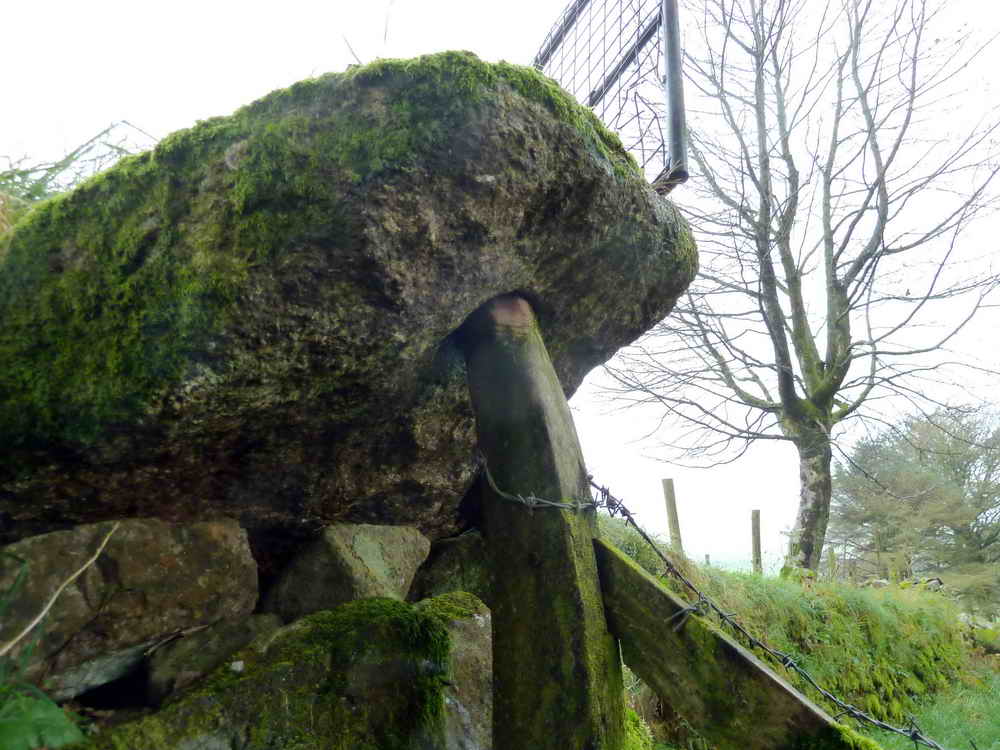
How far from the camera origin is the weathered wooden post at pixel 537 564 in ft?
5.39

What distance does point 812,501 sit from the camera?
961 cm

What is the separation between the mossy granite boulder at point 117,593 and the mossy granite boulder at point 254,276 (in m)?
0.07

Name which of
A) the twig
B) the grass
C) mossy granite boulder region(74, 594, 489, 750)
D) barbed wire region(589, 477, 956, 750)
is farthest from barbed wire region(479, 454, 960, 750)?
the grass

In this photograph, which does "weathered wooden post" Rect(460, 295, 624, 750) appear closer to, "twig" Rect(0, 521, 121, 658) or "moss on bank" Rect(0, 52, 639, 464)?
"moss on bank" Rect(0, 52, 639, 464)

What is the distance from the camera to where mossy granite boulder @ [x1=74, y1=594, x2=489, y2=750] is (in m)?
1.49

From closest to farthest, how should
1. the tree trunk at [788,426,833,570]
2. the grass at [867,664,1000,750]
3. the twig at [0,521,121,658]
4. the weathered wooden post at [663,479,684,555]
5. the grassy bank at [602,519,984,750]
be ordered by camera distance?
the twig at [0,521,121,658] → the grass at [867,664,1000,750] → the grassy bank at [602,519,984,750] → the weathered wooden post at [663,479,684,555] → the tree trunk at [788,426,833,570]

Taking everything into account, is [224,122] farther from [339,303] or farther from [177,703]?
[177,703]

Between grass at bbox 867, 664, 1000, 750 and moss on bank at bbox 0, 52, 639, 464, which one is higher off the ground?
moss on bank at bbox 0, 52, 639, 464

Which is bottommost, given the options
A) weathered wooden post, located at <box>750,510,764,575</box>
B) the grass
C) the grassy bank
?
the grass

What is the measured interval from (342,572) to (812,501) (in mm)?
9453

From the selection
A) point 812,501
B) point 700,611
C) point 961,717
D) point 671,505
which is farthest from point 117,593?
point 812,501

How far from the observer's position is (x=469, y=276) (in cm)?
186

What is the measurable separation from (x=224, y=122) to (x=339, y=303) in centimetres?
59

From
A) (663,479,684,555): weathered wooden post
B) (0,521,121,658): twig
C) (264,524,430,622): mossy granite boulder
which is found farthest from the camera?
(663,479,684,555): weathered wooden post
